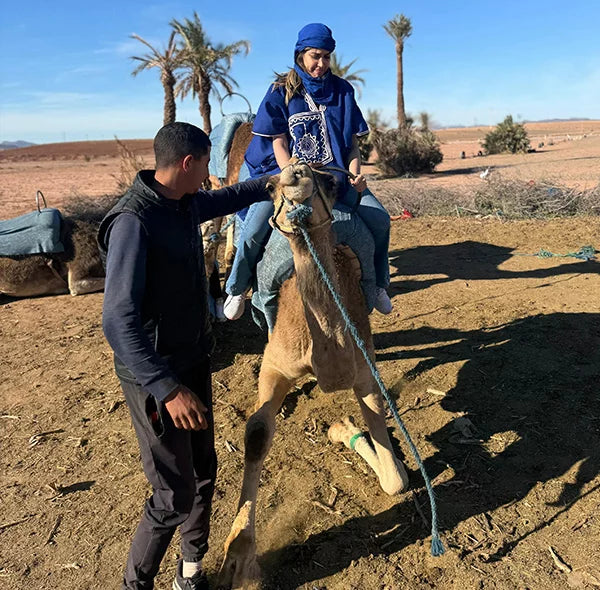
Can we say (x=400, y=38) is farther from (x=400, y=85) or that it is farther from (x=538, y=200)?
(x=538, y=200)

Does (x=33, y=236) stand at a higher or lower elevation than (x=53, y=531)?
higher

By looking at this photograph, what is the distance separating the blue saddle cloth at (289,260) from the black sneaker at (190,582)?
1.44m

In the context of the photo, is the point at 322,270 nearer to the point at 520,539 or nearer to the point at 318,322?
the point at 318,322

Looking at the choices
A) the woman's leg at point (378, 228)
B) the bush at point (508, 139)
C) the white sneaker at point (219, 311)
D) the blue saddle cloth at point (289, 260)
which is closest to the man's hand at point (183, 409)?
the blue saddle cloth at point (289, 260)

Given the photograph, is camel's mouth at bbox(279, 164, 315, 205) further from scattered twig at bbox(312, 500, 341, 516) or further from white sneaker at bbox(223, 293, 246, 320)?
white sneaker at bbox(223, 293, 246, 320)

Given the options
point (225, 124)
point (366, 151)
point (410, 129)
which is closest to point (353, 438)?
point (225, 124)

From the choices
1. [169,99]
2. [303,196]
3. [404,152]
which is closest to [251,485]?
[303,196]

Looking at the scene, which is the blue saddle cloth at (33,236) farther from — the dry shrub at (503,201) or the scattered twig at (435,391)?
the dry shrub at (503,201)

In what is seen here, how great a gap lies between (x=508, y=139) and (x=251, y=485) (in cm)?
3249

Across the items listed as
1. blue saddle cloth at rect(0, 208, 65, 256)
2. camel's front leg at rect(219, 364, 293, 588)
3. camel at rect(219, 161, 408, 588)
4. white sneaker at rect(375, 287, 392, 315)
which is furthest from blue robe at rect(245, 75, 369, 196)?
blue saddle cloth at rect(0, 208, 65, 256)

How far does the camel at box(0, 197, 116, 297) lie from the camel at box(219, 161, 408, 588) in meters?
4.96

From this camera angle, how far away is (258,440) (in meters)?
3.15

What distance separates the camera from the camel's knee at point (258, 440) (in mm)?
3152

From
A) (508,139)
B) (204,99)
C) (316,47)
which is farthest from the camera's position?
(508,139)
